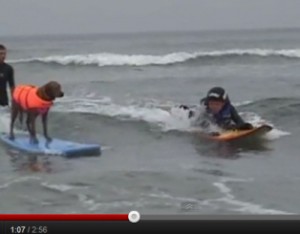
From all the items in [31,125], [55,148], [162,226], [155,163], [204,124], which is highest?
[204,124]

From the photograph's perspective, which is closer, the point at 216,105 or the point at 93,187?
the point at 93,187

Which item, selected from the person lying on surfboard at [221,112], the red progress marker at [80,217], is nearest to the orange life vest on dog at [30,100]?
the person lying on surfboard at [221,112]

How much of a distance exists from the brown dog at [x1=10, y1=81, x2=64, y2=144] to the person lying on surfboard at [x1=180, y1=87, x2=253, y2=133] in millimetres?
2871

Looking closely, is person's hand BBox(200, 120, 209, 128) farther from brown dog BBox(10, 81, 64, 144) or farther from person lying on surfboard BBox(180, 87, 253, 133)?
brown dog BBox(10, 81, 64, 144)

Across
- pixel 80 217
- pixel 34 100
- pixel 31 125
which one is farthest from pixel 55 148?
pixel 80 217

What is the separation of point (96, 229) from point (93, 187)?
4781 mm

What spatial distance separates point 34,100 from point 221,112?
3328mm

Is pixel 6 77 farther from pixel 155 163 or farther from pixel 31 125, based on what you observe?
pixel 155 163

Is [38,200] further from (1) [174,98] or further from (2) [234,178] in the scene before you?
(1) [174,98]

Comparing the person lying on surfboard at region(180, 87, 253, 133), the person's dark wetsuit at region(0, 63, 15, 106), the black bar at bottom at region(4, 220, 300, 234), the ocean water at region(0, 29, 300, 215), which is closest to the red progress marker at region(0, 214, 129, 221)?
the black bar at bottom at region(4, 220, 300, 234)

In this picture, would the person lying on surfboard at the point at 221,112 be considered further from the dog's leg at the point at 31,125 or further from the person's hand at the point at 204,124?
the dog's leg at the point at 31,125

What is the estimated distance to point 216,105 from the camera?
1036 centimetres

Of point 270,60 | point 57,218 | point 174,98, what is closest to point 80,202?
point 57,218

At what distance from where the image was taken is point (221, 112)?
10.4 m
